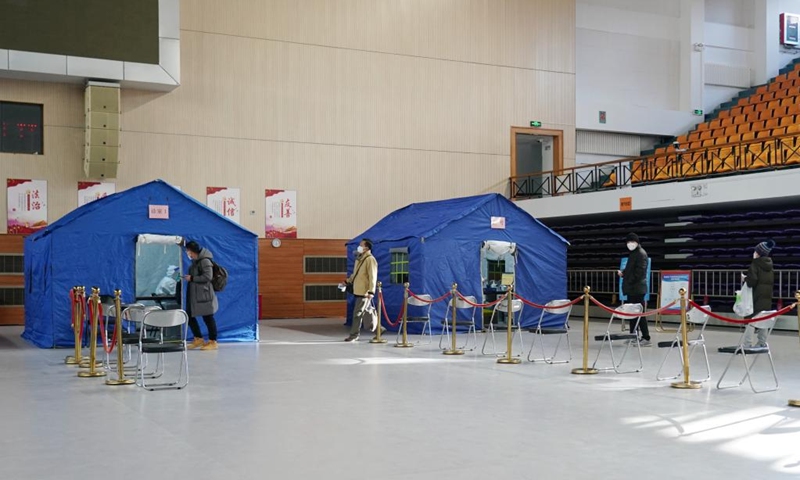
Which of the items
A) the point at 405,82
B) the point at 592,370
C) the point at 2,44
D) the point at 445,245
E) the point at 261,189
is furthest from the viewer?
the point at 405,82

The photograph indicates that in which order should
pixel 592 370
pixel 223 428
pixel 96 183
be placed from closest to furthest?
1. pixel 223 428
2. pixel 592 370
3. pixel 96 183

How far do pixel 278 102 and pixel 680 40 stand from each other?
12455mm

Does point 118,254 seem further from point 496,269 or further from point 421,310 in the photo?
point 496,269

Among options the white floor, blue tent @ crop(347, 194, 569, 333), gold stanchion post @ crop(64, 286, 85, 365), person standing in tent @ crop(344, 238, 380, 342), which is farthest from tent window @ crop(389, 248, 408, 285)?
gold stanchion post @ crop(64, 286, 85, 365)

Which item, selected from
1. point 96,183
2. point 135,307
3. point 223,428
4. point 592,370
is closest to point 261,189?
point 96,183

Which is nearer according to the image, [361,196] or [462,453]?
[462,453]

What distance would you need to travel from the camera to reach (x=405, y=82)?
20.2 meters

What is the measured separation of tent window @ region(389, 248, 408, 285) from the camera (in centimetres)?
1478

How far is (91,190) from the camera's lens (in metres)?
16.9

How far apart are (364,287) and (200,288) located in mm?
2757

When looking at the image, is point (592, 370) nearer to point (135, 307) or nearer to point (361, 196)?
point (135, 307)

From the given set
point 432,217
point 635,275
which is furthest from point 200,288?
point 635,275

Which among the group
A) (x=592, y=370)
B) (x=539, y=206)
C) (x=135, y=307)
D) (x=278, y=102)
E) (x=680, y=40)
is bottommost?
(x=592, y=370)

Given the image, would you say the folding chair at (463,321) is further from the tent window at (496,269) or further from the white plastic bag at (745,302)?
the white plastic bag at (745,302)
